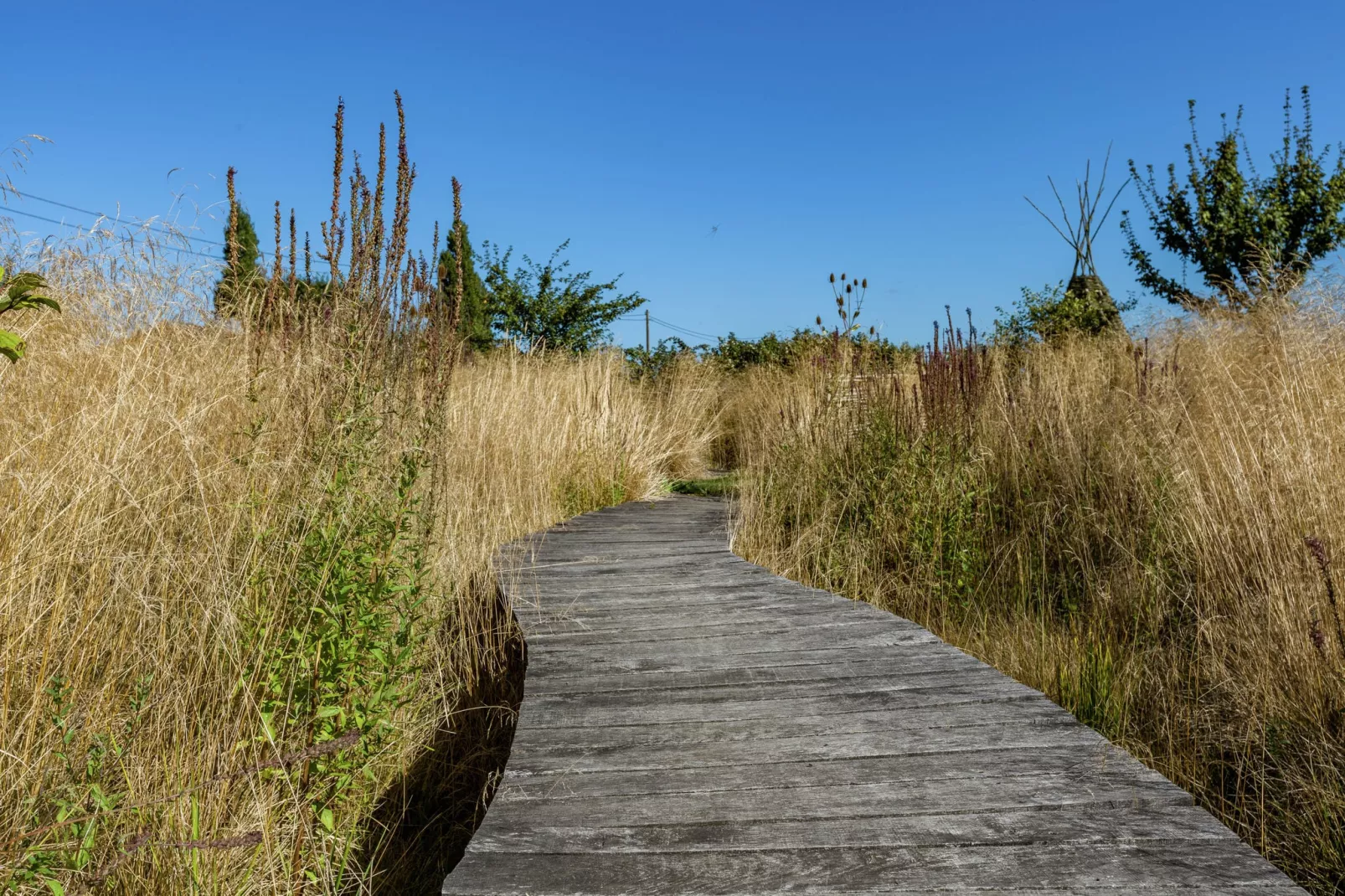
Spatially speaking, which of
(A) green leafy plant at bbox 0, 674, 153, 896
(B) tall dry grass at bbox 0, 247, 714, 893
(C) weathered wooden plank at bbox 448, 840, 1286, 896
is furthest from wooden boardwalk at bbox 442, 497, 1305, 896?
(A) green leafy plant at bbox 0, 674, 153, 896

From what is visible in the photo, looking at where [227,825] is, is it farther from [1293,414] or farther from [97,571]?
[1293,414]

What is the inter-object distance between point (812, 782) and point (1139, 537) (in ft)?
9.96

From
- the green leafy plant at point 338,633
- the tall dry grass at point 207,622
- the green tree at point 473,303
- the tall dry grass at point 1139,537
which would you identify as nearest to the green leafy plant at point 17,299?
the tall dry grass at point 207,622

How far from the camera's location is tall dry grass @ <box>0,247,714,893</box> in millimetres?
1975

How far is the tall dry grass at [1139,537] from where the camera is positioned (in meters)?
2.78

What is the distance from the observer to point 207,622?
2.21 metres

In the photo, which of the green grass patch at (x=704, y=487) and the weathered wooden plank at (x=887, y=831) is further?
the green grass patch at (x=704, y=487)

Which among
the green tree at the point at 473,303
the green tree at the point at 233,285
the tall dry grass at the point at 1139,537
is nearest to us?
the tall dry grass at the point at 1139,537

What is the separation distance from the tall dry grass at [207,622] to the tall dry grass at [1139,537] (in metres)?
2.16

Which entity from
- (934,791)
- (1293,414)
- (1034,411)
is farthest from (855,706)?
(1034,411)

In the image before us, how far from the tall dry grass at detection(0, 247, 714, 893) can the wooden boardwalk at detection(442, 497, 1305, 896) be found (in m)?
0.48

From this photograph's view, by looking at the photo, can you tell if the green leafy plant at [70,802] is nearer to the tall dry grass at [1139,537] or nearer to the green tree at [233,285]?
Answer: the green tree at [233,285]

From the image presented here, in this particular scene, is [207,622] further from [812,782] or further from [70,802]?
[812,782]

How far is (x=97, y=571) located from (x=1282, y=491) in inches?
168
